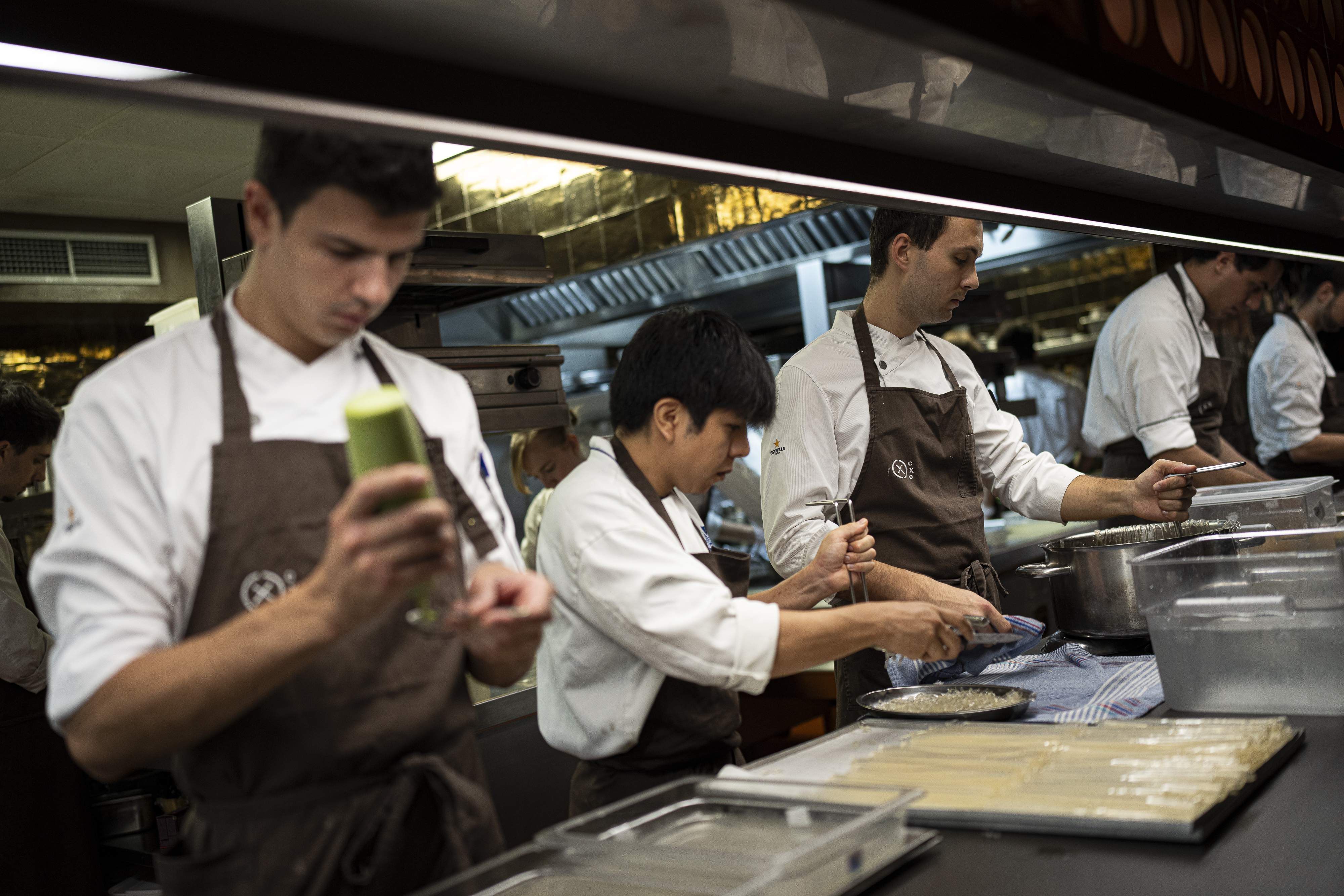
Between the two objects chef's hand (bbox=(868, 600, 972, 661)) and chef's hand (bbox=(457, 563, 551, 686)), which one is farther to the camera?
chef's hand (bbox=(868, 600, 972, 661))

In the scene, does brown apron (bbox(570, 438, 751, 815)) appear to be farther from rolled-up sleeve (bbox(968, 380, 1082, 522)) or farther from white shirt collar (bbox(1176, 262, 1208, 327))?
white shirt collar (bbox(1176, 262, 1208, 327))

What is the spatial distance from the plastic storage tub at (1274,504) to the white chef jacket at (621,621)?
4.81 ft

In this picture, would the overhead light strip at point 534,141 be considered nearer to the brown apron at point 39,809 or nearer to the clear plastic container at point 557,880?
the clear plastic container at point 557,880

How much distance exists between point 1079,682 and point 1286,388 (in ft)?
10.7

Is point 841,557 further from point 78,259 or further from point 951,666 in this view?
point 78,259

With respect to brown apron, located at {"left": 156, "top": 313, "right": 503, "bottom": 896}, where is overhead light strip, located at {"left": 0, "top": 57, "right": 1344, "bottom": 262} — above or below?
above

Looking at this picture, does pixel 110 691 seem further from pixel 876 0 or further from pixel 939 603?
pixel 939 603

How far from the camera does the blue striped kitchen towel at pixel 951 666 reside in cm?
221

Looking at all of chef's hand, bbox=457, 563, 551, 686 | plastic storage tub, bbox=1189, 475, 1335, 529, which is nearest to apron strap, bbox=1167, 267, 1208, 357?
plastic storage tub, bbox=1189, 475, 1335, 529

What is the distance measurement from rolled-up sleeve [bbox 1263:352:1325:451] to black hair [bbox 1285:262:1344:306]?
707 mm

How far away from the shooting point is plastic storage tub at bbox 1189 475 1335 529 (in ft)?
8.62

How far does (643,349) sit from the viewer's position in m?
1.76

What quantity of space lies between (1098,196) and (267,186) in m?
1.65

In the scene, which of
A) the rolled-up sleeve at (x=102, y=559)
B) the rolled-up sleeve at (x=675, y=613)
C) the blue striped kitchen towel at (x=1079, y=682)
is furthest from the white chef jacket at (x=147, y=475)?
the blue striped kitchen towel at (x=1079, y=682)
